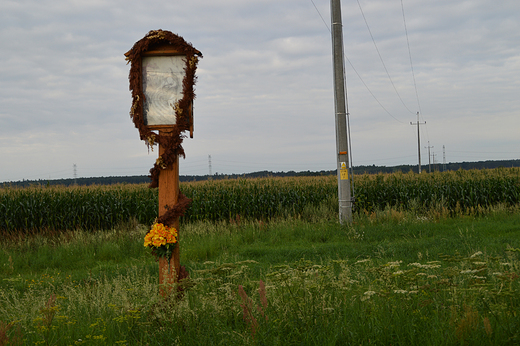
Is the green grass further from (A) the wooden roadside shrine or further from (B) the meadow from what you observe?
(A) the wooden roadside shrine

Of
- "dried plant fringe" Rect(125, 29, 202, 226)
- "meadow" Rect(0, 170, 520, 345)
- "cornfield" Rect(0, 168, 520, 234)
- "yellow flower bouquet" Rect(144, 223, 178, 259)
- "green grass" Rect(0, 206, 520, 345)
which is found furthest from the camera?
"cornfield" Rect(0, 168, 520, 234)

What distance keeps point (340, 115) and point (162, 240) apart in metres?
9.40

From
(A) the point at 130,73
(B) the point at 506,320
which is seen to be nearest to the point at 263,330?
(B) the point at 506,320

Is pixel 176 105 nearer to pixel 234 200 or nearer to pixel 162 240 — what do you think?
pixel 162 240

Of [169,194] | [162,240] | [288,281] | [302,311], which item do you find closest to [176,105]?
[169,194]

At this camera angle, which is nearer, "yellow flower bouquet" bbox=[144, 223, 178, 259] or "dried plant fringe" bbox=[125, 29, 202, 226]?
"yellow flower bouquet" bbox=[144, 223, 178, 259]

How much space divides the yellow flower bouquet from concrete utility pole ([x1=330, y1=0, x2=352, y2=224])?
874cm

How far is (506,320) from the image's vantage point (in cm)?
372

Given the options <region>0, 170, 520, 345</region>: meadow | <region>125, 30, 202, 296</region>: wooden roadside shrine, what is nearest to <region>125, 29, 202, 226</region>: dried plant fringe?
<region>125, 30, 202, 296</region>: wooden roadside shrine

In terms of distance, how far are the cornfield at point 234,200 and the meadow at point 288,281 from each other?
0.18 m

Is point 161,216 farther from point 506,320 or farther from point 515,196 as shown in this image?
point 515,196

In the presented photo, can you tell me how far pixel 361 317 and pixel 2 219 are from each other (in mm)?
17222

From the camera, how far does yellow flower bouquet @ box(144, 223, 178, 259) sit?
550cm

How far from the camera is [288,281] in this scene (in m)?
4.64
